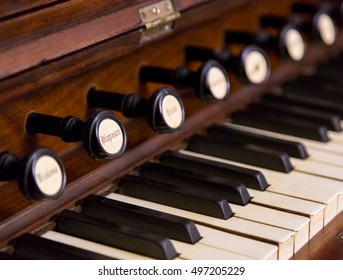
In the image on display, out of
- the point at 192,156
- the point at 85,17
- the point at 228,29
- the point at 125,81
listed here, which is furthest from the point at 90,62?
the point at 228,29

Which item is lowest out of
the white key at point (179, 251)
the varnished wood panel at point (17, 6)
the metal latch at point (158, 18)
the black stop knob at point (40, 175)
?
the white key at point (179, 251)

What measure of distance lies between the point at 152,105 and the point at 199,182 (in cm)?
24

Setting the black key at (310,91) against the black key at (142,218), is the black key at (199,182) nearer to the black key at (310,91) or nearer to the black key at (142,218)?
the black key at (142,218)

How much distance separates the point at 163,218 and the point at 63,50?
412mm

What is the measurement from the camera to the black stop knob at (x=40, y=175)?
5.29ft

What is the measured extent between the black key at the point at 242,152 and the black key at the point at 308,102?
0.41 meters

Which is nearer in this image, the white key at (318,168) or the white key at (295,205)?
the white key at (295,205)

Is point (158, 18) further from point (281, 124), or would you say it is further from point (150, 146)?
point (281, 124)

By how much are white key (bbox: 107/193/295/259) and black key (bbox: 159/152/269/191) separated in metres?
0.18

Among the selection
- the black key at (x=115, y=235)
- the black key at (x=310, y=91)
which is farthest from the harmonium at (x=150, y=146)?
the black key at (x=310, y=91)

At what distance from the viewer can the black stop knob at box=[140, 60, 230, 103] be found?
Result: 81.7 inches

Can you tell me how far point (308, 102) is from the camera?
2.60 m

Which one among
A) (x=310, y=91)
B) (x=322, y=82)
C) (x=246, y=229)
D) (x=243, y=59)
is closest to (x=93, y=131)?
(x=246, y=229)
